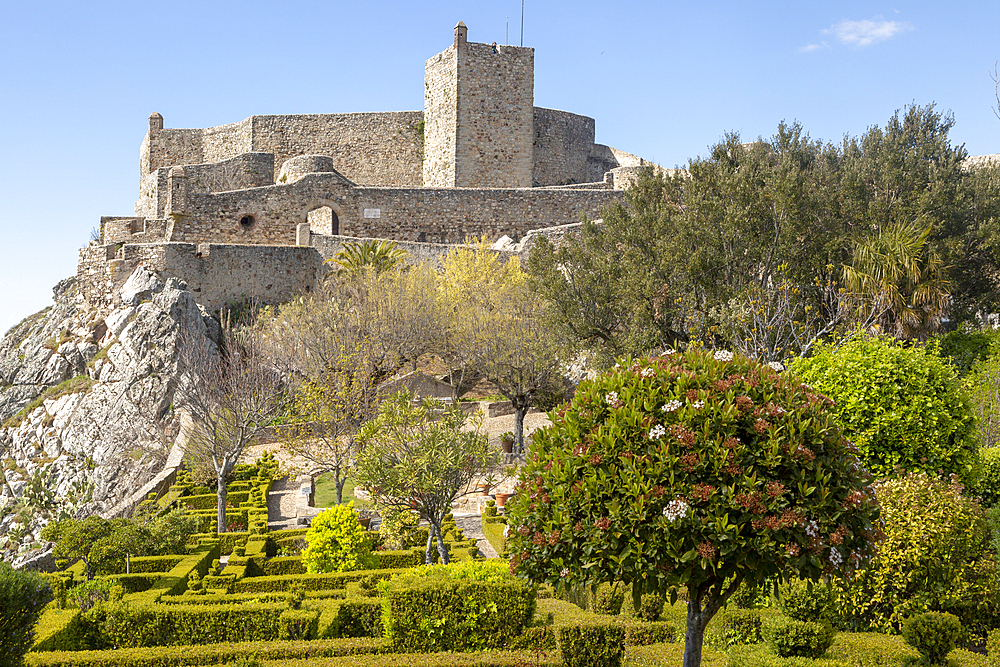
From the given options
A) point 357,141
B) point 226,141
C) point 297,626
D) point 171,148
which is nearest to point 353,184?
point 357,141

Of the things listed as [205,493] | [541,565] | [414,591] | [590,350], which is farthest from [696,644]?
[205,493]

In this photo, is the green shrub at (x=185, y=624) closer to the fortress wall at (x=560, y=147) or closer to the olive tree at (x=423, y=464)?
the olive tree at (x=423, y=464)

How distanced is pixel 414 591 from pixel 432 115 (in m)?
33.7

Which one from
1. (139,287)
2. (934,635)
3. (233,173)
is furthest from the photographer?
(233,173)

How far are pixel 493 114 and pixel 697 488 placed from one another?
34426 mm

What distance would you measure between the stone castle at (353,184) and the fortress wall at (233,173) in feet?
0.21

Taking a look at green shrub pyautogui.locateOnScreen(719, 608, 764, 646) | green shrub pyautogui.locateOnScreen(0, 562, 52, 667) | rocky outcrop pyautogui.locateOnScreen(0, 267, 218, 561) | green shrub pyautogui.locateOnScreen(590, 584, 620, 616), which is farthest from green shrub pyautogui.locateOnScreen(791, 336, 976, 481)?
rocky outcrop pyautogui.locateOnScreen(0, 267, 218, 561)

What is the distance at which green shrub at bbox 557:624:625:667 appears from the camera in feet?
28.0

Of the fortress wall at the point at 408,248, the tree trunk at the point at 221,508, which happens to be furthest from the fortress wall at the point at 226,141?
the tree trunk at the point at 221,508

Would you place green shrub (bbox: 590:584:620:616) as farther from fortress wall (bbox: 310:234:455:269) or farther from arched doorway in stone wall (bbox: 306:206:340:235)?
arched doorway in stone wall (bbox: 306:206:340:235)

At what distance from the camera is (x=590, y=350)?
70.9 feet

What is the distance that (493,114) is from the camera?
3850 centimetres

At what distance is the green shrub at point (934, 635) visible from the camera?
8984 millimetres

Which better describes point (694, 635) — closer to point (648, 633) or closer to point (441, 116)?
point (648, 633)
